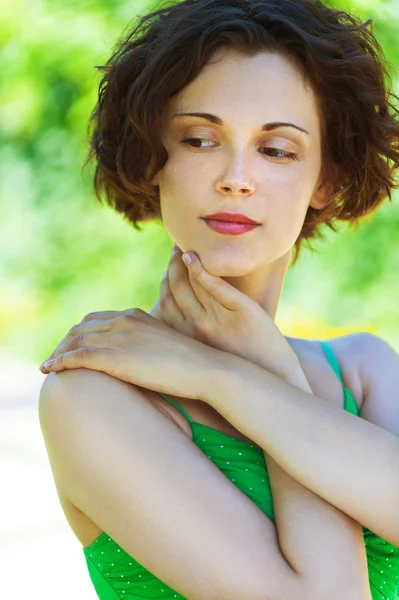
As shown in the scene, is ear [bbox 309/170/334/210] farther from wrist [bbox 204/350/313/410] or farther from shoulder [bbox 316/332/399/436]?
wrist [bbox 204/350/313/410]

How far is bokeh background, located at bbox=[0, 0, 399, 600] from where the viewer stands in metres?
7.34

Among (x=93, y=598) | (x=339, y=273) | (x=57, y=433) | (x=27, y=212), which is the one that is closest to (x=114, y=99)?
(x=57, y=433)

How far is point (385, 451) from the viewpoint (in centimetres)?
153

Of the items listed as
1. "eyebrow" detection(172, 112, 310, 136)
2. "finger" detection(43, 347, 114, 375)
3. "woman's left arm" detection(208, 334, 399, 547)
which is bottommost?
"woman's left arm" detection(208, 334, 399, 547)

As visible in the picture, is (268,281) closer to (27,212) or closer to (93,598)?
(93,598)

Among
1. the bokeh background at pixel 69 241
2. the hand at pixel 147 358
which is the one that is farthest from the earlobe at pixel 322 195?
the bokeh background at pixel 69 241

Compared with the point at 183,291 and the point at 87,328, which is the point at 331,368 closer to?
the point at 183,291

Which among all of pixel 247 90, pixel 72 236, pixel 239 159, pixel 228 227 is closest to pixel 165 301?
pixel 228 227

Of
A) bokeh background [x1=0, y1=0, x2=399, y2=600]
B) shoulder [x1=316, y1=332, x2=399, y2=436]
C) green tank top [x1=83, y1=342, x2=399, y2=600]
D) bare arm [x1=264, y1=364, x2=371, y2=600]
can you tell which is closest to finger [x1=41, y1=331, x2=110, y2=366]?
green tank top [x1=83, y1=342, x2=399, y2=600]

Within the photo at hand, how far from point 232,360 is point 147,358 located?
0.15 m

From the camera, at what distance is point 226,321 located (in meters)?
1.76

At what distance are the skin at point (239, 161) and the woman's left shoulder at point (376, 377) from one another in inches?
12.0

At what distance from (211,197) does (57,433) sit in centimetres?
51

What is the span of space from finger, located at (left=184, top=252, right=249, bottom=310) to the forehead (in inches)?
10.8
